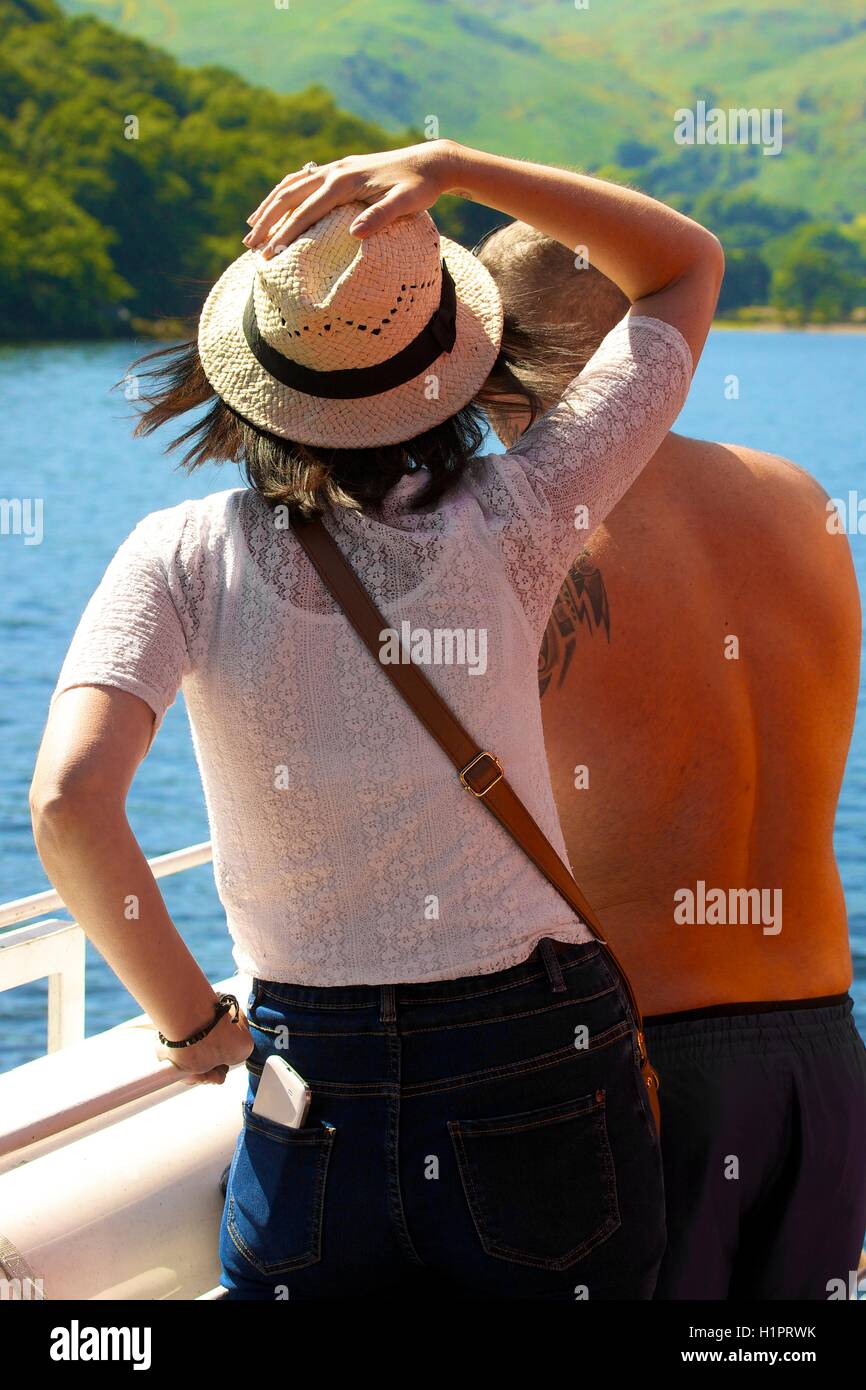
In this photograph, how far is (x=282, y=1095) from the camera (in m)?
1.28

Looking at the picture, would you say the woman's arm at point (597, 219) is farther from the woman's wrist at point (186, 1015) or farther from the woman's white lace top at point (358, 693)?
the woman's wrist at point (186, 1015)

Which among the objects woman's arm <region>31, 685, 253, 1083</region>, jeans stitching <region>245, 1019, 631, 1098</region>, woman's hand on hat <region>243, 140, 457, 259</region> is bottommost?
jeans stitching <region>245, 1019, 631, 1098</region>

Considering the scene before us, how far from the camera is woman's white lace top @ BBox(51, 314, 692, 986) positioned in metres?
1.22

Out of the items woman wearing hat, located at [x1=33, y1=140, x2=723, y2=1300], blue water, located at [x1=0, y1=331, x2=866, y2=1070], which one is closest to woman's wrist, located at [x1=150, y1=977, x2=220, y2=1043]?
woman wearing hat, located at [x1=33, y1=140, x2=723, y2=1300]

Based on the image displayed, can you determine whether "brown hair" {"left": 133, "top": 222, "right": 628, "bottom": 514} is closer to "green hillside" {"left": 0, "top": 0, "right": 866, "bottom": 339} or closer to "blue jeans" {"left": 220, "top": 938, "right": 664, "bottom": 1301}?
"blue jeans" {"left": 220, "top": 938, "right": 664, "bottom": 1301}

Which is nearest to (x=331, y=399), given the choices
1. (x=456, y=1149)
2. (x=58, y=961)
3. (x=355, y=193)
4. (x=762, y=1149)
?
(x=355, y=193)

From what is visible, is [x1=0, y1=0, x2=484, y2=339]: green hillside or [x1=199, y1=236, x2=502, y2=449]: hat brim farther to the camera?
[x1=0, y1=0, x2=484, y2=339]: green hillside

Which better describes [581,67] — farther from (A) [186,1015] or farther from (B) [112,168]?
(A) [186,1015]

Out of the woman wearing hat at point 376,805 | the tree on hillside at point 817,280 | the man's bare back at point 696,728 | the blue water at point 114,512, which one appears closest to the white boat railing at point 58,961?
the blue water at point 114,512

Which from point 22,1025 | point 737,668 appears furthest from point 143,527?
point 22,1025

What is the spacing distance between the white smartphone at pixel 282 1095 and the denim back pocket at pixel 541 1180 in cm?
12

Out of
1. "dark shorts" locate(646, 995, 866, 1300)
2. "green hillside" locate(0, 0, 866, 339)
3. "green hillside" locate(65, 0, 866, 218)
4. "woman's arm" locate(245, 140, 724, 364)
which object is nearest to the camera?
"woman's arm" locate(245, 140, 724, 364)

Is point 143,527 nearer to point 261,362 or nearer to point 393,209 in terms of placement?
point 261,362

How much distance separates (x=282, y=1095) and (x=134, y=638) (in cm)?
39
